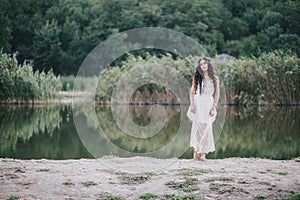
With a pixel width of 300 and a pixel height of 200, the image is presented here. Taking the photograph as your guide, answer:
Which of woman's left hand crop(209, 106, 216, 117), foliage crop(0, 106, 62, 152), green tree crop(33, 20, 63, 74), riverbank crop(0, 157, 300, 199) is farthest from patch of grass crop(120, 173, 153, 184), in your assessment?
green tree crop(33, 20, 63, 74)

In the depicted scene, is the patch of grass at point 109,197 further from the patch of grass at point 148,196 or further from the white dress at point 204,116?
the white dress at point 204,116

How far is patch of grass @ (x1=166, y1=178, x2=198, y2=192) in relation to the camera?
468cm

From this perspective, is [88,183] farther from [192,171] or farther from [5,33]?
[5,33]

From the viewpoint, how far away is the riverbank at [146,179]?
4.54 metres

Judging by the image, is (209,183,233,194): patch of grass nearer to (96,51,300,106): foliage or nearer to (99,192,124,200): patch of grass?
(99,192,124,200): patch of grass

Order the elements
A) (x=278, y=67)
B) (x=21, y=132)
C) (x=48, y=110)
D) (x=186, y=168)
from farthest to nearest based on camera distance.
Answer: (x=278, y=67)
(x=48, y=110)
(x=21, y=132)
(x=186, y=168)

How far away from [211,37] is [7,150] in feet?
78.7

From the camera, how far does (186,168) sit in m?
5.64

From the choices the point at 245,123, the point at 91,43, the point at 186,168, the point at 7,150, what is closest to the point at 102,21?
the point at 91,43

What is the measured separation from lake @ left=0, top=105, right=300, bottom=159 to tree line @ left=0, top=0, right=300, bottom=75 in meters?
15.2

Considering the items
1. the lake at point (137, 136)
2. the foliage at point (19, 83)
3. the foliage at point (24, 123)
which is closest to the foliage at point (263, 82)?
the lake at point (137, 136)

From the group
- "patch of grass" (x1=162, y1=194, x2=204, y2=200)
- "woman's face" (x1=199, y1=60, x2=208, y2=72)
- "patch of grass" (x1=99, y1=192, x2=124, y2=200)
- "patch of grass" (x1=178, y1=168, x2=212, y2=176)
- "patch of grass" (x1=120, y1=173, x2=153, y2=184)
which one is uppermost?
"woman's face" (x1=199, y1=60, x2=208, y2=72)

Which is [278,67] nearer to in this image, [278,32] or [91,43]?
[278,32]

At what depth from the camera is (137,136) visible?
10.4 meters
